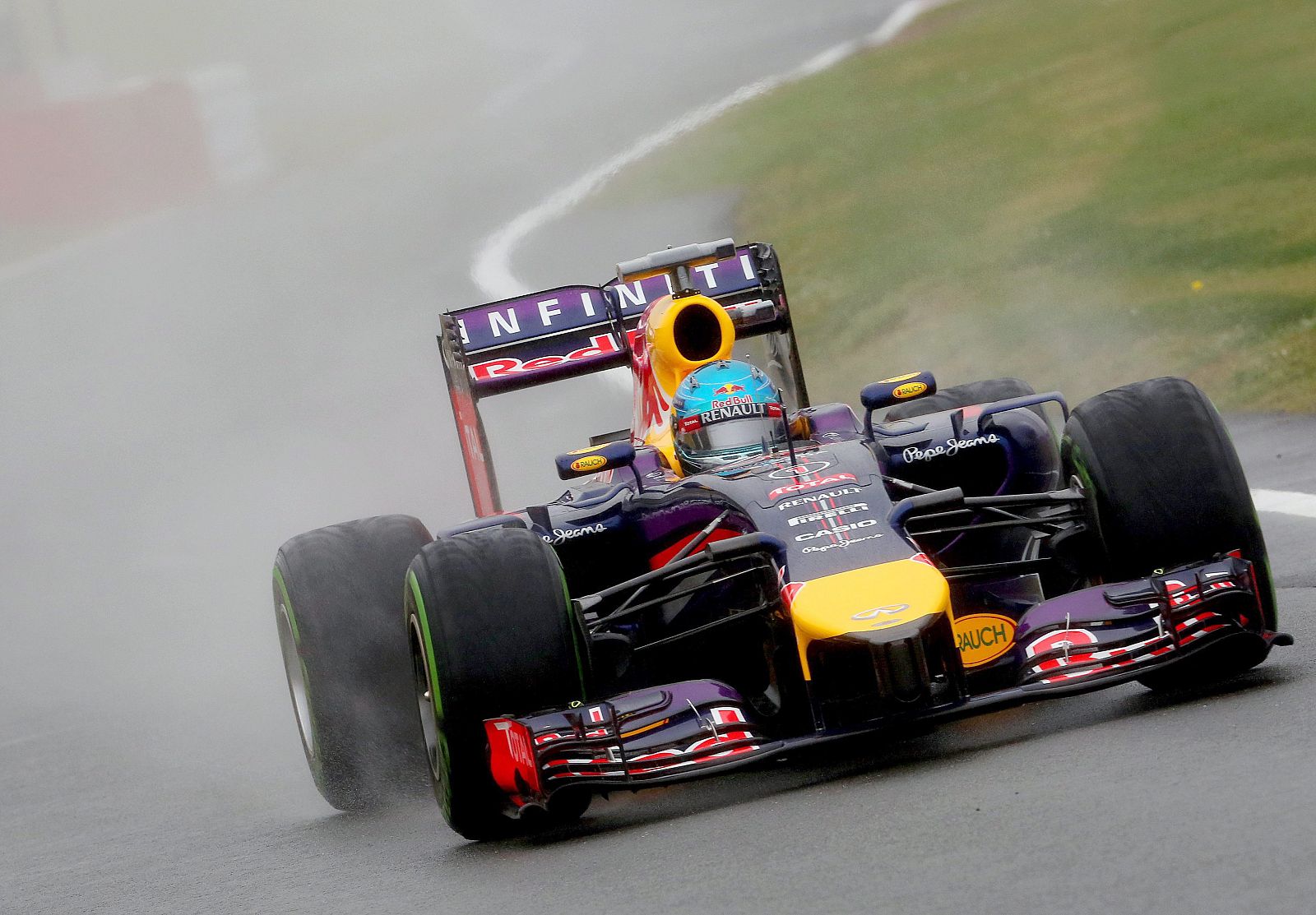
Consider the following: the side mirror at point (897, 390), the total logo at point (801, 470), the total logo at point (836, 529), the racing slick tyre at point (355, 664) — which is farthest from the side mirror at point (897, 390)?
the racing slick tyre at point (355, 664)

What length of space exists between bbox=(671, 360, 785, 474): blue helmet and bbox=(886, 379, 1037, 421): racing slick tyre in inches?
72.1

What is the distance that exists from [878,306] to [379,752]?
1629 centimetres

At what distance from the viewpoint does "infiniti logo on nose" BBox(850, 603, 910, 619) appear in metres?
6.57

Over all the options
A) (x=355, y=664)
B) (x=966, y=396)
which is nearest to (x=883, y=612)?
(x=355, y=664)

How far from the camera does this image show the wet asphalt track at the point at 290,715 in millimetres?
5258

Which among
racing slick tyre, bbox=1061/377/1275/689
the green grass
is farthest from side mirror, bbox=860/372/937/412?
the green grass

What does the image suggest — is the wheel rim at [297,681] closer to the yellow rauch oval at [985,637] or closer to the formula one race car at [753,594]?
the formula one race car at [753,594]

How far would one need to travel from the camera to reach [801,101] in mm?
34781

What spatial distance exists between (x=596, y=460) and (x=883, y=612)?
1.95 metres

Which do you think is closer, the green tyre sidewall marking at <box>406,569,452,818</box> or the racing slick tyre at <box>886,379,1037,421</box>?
the green tyre sidewall marking at <box>406,569,452,818</box>

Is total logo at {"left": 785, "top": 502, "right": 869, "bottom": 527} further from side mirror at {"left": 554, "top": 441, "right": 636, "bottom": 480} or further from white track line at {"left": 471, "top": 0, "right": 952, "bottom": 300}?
white track line at {"left": 471, "top": 0, "right": 952, "bottom": 300}

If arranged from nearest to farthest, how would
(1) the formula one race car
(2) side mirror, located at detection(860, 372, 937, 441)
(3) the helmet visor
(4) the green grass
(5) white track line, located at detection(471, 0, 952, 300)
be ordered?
(1) the formula one race car → (2) side mirror, located at detection(860, 372, 937, 441) → (3) the helmet visor → (4) the green grass → (5) white track line, located at detection(471, 0, 952, 300)

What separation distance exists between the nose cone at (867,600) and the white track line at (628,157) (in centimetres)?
2195

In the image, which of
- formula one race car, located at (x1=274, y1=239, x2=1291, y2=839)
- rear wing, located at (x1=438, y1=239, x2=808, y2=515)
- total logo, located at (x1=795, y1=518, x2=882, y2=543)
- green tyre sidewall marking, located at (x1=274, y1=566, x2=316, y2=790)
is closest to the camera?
formula one race car, located at (x1=274, y1=239, x2=1291, y2=839)
